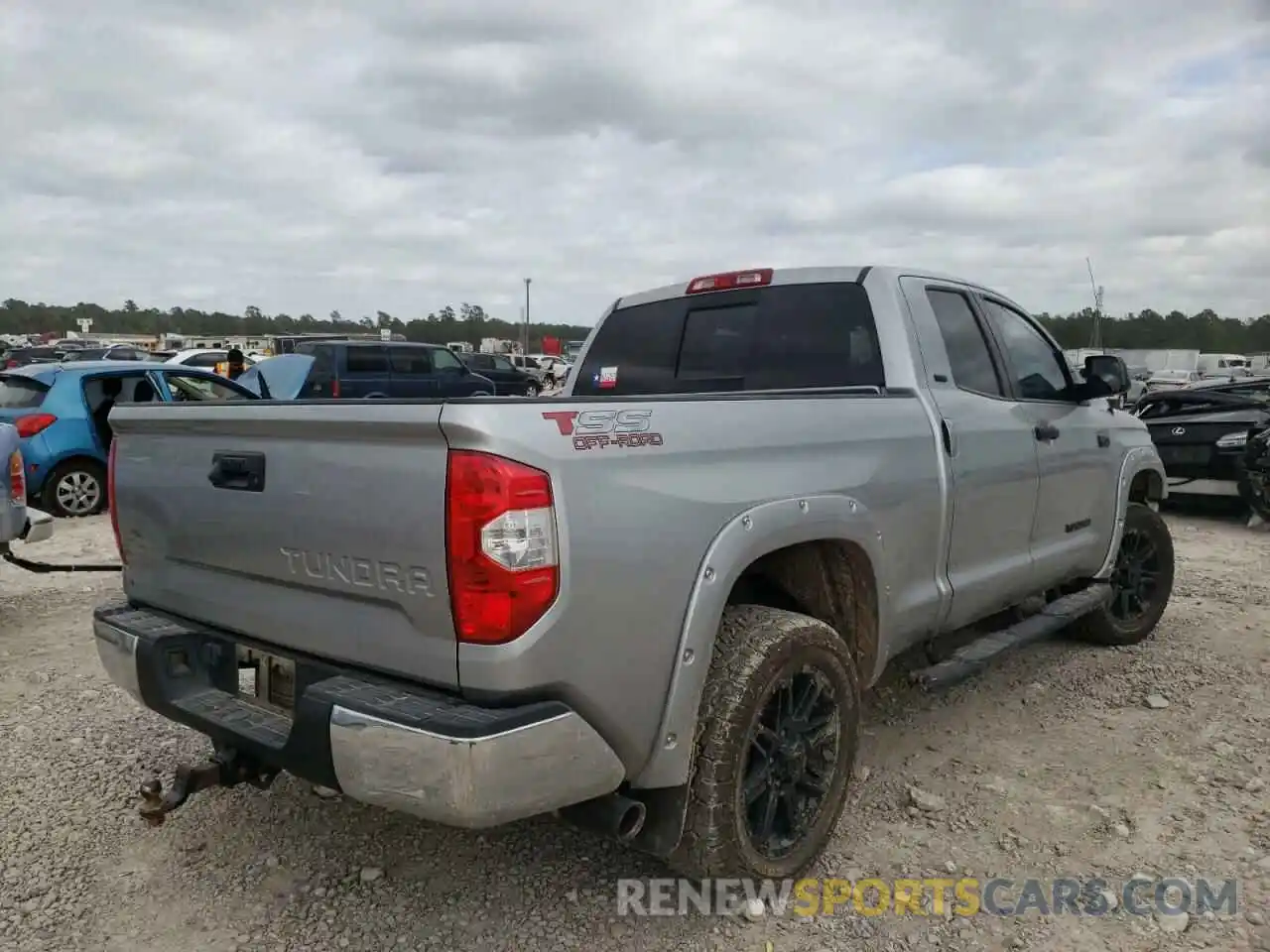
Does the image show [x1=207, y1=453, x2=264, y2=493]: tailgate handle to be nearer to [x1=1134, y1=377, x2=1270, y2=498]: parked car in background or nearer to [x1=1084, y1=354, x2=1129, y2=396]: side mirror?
[x1=1084, y1=354, x2=1129, y2=396]: side mirror

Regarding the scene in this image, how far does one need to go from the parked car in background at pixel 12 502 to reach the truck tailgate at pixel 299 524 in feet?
9.38

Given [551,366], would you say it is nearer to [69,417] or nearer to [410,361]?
[410,361]

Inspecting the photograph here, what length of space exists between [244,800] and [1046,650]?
417 centimetres

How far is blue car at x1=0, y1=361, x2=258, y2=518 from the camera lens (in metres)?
9.01

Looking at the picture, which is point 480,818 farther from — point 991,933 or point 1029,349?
point 1029,349

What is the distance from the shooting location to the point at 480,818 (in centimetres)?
208

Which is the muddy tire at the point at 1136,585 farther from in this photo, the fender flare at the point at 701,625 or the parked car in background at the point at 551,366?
the parked car in background at the point at 551,366

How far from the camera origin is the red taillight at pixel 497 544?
2.08 m

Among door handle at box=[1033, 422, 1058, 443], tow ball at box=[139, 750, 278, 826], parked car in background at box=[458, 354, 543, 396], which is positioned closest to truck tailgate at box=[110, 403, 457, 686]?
tow ball at box=[139, 750, 278, 826]

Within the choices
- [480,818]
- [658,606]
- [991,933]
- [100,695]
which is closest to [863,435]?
[658,606]

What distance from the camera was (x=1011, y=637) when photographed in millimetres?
3992

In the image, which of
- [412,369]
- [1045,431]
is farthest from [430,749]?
[412,369]

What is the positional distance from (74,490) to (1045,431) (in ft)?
28.9

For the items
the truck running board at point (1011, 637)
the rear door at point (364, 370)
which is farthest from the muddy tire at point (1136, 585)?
the rear door at point (364, 370)
